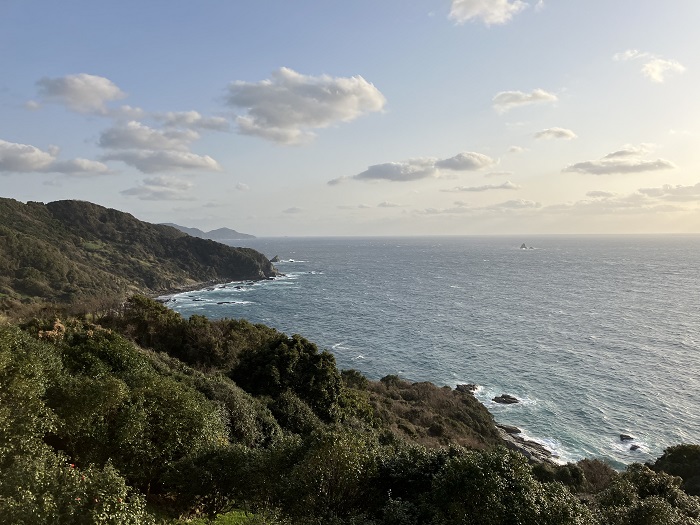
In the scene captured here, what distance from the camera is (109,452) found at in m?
15.9

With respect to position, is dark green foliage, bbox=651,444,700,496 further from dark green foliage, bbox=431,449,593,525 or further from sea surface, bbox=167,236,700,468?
dark green foliage, bbox=431,449,593,525

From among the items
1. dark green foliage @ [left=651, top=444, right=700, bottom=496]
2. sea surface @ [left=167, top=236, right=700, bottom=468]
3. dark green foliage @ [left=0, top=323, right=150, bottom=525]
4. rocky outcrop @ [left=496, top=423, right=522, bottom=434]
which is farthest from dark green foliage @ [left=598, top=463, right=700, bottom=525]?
rocky outcrop @ [left=496, top=423, right=522, bottom=434]

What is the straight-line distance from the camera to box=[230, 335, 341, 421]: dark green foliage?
38531mm

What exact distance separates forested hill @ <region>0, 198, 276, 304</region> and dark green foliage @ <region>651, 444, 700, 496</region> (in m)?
109

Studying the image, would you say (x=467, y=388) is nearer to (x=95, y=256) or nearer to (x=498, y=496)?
(x=498, y=496)

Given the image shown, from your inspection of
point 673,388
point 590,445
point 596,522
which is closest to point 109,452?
point 596,522

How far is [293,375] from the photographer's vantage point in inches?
1563

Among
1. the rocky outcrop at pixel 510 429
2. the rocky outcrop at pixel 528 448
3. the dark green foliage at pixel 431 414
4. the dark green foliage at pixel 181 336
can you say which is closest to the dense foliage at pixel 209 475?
the dark green foliage at pixel 181 336

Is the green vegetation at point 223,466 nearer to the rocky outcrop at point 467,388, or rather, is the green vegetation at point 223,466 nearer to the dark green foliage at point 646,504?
the dark green foliage at point 646,504

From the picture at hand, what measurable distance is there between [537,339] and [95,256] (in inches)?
5648

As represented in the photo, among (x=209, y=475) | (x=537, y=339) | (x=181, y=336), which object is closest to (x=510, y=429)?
(x=537, y=339)

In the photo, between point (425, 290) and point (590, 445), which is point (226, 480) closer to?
point (590, 445)

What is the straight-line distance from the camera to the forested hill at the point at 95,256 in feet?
349

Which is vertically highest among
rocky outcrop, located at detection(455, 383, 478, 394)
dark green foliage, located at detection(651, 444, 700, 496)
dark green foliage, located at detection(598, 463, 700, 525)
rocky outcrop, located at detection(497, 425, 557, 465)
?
dark green foliage, located at detection(598, 463, 700, 525)
